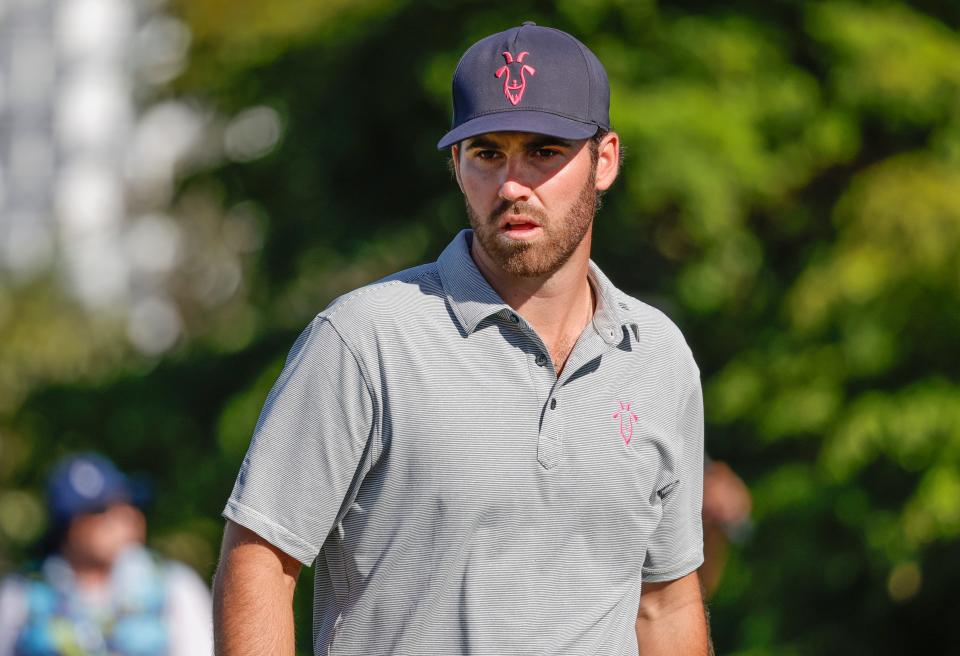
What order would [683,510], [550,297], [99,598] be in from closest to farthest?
[550,297]
[683,510]
[99,598]

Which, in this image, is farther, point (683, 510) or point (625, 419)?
point (683, 510)

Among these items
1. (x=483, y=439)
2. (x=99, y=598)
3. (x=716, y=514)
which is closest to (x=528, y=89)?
(x=483, y=439)

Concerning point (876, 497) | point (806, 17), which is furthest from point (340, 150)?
point (876, 497)

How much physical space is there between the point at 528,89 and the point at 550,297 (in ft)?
1.21

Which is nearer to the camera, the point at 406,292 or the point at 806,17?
the point at 406,292

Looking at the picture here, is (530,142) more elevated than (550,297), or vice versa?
(530,142)

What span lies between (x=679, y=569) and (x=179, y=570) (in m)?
2.74

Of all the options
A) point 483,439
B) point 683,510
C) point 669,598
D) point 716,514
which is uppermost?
point 483,439

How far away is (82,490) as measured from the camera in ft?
18.5

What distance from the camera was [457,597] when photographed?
2529 mm

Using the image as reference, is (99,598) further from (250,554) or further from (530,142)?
(530,142)

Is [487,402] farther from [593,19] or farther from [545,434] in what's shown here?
[593,19]

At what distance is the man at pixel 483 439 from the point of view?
8.26 ft

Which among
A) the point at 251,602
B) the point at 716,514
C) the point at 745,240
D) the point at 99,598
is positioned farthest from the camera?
the point at 745,240
